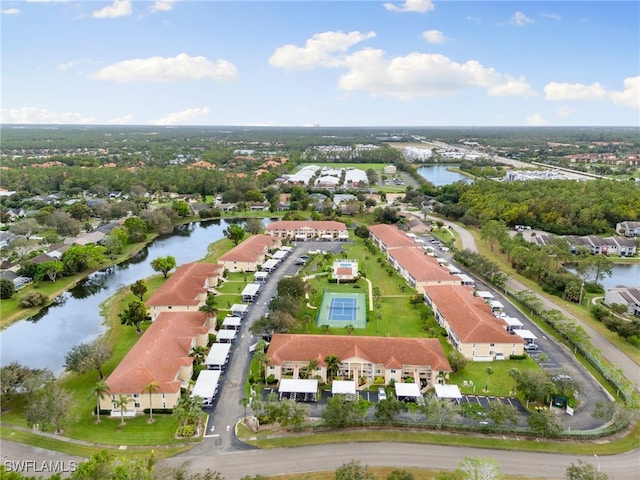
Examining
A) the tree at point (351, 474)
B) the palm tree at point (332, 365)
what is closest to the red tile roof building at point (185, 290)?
the palm tree at point (332, 365)

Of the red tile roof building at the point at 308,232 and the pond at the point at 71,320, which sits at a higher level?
the red tile roof building at the point at 308,232

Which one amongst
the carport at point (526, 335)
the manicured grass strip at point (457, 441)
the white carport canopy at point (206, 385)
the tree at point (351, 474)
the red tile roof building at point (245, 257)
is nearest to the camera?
the tree at point (351, 474)

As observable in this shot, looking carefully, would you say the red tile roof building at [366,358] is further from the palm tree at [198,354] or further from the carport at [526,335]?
the carport at [526,335]

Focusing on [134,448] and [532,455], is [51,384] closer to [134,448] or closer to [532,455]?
[134,448]

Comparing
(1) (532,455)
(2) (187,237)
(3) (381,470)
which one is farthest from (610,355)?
(2) (187,237)

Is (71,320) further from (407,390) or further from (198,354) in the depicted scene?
(407,390)

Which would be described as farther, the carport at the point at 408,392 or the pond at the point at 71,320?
the pond at the point at 71,320
